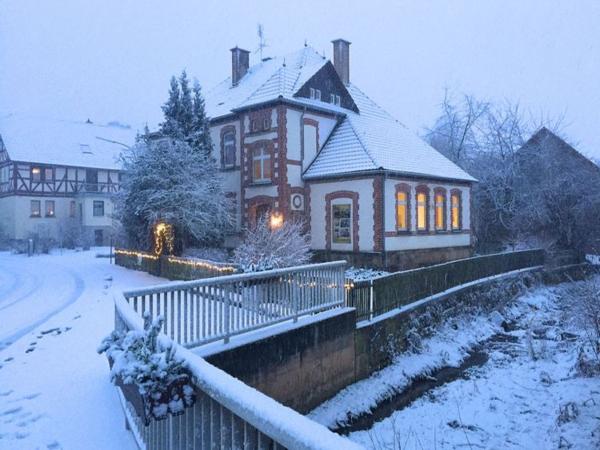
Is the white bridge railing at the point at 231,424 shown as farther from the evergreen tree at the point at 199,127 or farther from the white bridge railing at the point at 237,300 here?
the evergreen tree at the point at 199,127

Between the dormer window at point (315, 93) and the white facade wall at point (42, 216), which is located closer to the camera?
the dormer window at point (315, 93)

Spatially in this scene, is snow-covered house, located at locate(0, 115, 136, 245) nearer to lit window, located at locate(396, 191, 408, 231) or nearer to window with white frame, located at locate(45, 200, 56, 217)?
window with white frame, located at locate(45, 200, 56, 217)

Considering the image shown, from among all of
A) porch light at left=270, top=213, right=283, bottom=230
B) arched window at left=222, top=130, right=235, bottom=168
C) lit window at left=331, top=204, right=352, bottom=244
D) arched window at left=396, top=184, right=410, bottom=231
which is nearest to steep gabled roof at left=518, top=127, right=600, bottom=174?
arched window at left=396, top=184, right=410, bottom=231

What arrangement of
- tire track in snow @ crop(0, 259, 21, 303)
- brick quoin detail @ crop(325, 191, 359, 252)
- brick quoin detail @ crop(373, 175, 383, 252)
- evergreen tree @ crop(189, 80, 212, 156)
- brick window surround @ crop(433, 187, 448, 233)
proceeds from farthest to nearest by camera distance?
brick window surround @ crop(433, 187, 448, 233)
evergreen tree @ crop(189, 80, 212, 156)
brick quoin detail @ crop(325, 191, 359, 252)
brick quoin detail @ crop(373, 175, 383, 252)
tire track in snow @ crop(0, 259, 21, 303)

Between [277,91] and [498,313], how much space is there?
14014 millimetres

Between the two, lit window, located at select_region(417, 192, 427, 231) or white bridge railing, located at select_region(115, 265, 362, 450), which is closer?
white bridge railing, located at select_region(115, 265, 362, 450)

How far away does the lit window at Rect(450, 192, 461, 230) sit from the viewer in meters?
24.9

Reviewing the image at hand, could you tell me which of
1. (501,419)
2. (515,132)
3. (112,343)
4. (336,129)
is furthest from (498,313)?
(515,132)

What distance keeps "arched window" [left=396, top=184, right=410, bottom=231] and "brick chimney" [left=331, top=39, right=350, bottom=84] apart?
9.71 metres

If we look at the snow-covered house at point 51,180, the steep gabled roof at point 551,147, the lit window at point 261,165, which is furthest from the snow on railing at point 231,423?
the snow-covered house at point 51,180

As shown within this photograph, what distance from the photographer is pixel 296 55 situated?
2694 centimetres

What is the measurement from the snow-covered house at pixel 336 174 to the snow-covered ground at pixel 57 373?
9.95 m

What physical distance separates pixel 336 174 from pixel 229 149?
7.10m

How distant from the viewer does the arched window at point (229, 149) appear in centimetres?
2503
